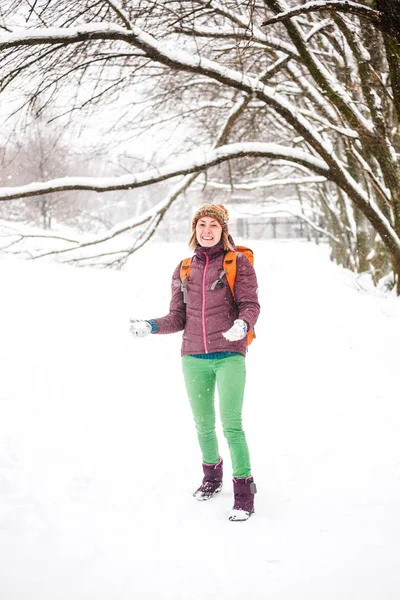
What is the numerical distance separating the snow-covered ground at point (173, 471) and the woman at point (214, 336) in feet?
0.79

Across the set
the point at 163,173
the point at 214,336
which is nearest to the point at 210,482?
the point at 214,336

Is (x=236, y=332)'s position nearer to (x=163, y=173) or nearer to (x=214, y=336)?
(x=214, y=336)

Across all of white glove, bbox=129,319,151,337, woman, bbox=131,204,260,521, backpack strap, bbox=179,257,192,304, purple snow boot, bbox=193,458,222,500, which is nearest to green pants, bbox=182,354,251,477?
woman, bbox=131,204,260,521

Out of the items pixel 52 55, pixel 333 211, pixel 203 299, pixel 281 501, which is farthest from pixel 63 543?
pixel 333 211

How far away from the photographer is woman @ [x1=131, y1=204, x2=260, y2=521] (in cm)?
295

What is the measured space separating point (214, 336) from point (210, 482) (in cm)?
102

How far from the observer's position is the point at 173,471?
359cm

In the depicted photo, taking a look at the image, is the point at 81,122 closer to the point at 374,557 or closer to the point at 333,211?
the point at 374,557

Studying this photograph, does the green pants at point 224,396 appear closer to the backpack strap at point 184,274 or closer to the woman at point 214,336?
the woman at point 214,336

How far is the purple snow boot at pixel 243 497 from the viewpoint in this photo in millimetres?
2875

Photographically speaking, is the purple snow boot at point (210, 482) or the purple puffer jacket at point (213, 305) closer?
the purple puffer jacket at point (213, 305)

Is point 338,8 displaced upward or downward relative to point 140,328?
upward

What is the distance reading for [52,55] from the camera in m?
4.16

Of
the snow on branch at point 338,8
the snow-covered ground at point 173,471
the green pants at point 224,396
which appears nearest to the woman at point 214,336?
the green pants at point 224,396
